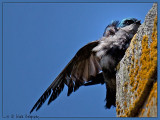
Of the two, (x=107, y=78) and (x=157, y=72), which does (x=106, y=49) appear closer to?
(x=107, y=78)

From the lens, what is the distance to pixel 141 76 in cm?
303

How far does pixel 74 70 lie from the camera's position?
6.29 m

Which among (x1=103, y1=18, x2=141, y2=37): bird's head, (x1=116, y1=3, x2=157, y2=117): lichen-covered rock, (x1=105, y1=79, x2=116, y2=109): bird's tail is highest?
(x1=103, y1=18, x2=141, y2=37): bird's head

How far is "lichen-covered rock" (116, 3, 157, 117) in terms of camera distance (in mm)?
2830

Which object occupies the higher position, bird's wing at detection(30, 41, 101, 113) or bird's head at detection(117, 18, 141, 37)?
bird's head at detection(117, 18, 141, 37)

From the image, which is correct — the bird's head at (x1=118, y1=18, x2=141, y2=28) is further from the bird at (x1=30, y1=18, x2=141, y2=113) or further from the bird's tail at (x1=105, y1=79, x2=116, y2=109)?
the bird's tail at (x1=105, y1=79, x2=116, y2=109)

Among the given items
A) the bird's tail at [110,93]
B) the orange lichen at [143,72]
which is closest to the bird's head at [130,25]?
the bird's tail at [110,93]

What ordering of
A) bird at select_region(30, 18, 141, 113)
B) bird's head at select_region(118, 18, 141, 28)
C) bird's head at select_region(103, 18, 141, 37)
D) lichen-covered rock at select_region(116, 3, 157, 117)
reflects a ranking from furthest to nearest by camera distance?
bird's head at select_region(118, 18, 141, 28), bird's head at select_region(103, 18, 141, 37), bird at select_region(30, 18, 141, 113), lichen-covered rock at select_region(116, 3, 157, 117)

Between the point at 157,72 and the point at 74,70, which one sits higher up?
the point at 157,72

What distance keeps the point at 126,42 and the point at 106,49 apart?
0.41 m

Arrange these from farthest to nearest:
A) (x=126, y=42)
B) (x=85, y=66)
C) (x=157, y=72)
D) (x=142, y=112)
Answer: (x=85, y=66) → (x=126, y=42) → (x=142, y=112) → (x=157, y=72)

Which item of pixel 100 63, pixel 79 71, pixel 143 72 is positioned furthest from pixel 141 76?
pixel 79 71

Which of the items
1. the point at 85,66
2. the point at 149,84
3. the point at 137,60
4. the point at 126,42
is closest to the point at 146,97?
the point at 149,84

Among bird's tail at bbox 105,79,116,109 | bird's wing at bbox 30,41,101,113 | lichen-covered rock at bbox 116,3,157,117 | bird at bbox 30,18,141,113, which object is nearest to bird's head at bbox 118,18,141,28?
bird at bbox 30,18,141,113
